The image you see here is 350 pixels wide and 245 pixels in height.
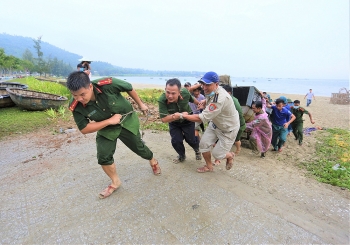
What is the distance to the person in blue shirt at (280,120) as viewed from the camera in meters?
5.19

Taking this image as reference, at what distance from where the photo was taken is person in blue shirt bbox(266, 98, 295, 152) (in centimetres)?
519

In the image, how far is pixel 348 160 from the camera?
445cm

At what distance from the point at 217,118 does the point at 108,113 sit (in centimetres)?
159

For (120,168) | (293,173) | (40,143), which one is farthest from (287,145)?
(40,143)

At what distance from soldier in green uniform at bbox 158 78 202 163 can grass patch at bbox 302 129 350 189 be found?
2.36 metres

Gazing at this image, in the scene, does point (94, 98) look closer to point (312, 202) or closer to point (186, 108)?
point (186, 108)

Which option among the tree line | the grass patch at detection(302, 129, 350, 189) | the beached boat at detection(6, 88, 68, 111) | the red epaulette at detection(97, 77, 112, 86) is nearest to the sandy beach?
the grass patch at detection(302, 129, 350, 189)

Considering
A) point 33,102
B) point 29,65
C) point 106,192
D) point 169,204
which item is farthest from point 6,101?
point 29,65

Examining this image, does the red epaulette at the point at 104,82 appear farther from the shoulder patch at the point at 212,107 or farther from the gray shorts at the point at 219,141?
the gray shorts at the point at 219,141

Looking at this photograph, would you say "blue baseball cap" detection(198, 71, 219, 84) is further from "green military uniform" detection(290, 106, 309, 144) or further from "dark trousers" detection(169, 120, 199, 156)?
"green military uniform" detection(290, 106, 309, 144)

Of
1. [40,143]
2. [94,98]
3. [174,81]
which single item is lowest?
[40,143]

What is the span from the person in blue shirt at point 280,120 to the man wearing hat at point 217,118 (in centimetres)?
242

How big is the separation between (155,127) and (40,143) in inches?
122

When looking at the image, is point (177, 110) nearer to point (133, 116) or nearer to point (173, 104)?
point (173, 104)
